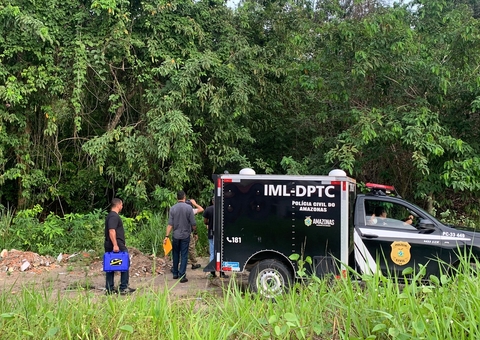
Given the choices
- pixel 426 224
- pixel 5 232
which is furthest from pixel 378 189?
pixel 5 232

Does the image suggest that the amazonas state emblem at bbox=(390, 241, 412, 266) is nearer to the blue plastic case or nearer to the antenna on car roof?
the antenna on car roof

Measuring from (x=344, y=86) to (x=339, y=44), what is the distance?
43.0 inches

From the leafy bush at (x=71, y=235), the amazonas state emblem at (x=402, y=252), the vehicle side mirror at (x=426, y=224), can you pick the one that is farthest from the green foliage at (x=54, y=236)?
the vehicle side mirror at (x=426, y=224)

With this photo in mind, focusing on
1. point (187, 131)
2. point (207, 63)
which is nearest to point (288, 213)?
point (187, 131)

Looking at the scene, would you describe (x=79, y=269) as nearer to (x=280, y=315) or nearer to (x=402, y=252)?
(x=402, y=252)

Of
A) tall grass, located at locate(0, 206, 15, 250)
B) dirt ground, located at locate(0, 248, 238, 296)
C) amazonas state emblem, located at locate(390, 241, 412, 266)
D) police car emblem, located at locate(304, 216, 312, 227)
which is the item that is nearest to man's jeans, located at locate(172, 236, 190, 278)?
dirt ground, located at locate(0, 248, 238, 296)

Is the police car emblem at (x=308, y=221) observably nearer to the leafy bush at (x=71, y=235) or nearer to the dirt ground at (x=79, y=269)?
the dirt ground at (x=79, y=269)

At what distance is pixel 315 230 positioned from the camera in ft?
21.3

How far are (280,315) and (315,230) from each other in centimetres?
333

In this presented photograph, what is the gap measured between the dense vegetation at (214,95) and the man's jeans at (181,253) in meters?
3.06

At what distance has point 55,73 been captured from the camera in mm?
11008

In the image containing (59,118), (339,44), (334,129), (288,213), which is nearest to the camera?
(288,213)

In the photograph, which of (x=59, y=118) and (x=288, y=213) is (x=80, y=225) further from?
(x=288, y=213)

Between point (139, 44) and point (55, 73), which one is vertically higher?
point (139, 44)
